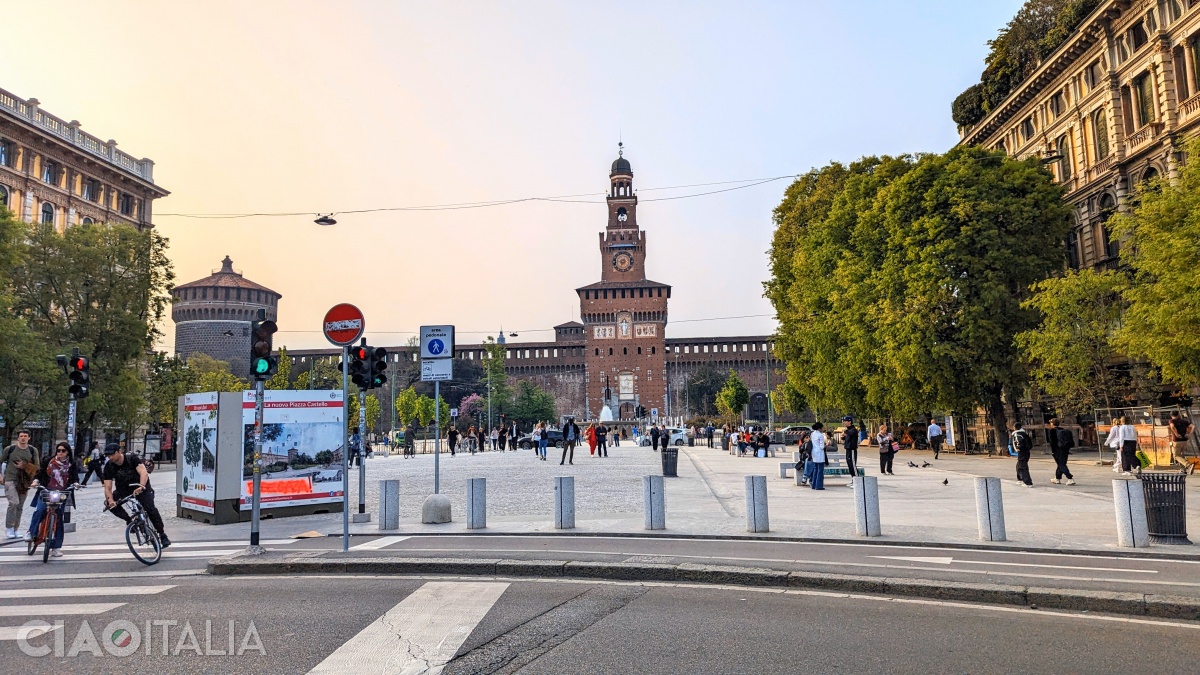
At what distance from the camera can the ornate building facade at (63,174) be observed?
Answer: 48.7 metres

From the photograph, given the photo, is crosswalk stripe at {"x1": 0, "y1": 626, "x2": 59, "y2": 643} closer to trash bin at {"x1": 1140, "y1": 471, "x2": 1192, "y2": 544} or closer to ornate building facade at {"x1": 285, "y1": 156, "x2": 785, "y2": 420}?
trash bin at {"x1": 1140, "y1": 471, "x2": 1192, "y2": 544}

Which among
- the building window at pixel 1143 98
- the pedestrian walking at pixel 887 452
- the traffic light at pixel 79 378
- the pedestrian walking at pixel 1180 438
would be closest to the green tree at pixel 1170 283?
the pedestrian walking at pixel 1180 438

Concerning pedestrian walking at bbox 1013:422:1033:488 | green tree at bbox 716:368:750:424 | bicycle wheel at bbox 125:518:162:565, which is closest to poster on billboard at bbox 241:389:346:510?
bicycle wheel at bbox 125:518:162:565

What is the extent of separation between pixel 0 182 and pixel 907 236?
49.9 metres

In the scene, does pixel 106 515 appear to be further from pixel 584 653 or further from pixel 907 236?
pixel 907 236

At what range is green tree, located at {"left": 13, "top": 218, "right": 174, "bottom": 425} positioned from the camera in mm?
40406

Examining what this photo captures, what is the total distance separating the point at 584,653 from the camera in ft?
18.4

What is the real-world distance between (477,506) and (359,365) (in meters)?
2.87

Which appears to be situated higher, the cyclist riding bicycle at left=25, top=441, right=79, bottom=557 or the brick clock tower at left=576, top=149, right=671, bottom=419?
the brick clock tower at left=576, top=149, right=671, bottom=419

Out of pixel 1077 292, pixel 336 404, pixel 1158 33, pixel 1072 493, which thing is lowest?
pixel 1072 493

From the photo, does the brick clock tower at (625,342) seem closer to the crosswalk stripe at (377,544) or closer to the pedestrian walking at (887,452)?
the pedestrian walking at (887,452)

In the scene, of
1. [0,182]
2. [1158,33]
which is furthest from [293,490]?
[0,182]

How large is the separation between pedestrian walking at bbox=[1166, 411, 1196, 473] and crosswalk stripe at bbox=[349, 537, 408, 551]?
2030 centimetres

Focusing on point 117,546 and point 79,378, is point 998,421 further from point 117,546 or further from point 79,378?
point 79,378
